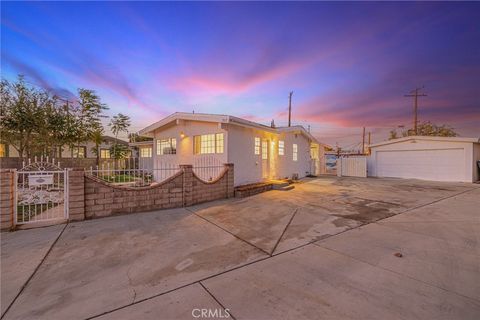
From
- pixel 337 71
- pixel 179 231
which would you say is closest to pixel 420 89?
pixel 337 71

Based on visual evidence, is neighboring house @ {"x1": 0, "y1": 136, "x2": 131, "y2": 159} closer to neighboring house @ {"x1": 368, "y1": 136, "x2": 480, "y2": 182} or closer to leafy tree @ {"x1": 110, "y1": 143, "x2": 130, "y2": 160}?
leafy tree @ {"x1": 110, "y1": 143, "x2": 130, "y2": 160}

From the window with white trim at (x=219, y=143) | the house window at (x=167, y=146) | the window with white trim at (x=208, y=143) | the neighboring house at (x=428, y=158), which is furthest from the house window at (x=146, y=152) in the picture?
the neighboring house at (x=428, y=158)

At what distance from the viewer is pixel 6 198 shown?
15.3 feet

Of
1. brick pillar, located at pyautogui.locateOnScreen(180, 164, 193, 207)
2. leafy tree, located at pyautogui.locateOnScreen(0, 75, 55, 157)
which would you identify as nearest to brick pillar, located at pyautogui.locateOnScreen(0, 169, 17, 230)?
brick pillar, located at pyautogui.locateOnScreen(180, 164, 193, 207)

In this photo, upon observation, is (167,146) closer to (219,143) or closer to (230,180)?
(219,143)

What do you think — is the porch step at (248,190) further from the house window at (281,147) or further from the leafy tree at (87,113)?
the leafy tree at (87,113)

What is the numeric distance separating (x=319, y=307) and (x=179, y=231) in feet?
11.0

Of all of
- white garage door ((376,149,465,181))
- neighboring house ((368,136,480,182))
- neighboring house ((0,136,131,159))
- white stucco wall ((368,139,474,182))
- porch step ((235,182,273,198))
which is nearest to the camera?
porch step ((235,182,273,198))

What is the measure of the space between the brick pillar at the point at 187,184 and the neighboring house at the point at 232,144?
2.62 metres

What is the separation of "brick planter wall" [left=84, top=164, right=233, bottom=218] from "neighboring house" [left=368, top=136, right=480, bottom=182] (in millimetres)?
15163

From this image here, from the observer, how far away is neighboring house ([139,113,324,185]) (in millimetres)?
9867

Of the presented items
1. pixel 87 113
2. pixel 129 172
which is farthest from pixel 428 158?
pixel 87 113

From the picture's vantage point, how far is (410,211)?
6.41 metres

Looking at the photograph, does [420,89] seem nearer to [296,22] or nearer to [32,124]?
[296,22]
